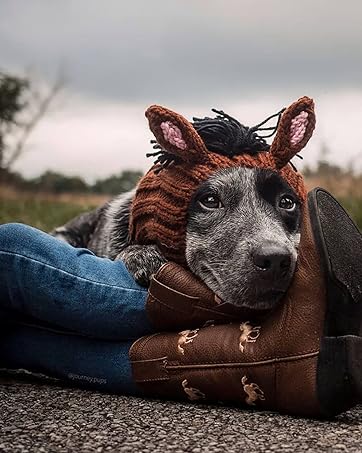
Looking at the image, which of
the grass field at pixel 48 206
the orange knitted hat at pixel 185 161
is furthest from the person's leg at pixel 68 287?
the grass field at pixel 48 206

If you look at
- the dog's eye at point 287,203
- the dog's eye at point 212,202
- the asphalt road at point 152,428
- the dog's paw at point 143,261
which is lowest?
the asphalt road at point 152,428

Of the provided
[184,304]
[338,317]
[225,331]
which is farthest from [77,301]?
[338,317]

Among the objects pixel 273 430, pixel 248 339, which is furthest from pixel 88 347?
pixel 273 430

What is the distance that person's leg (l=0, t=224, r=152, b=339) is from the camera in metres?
2.65

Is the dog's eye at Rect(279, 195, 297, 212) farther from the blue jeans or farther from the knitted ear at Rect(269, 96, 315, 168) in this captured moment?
the blue jeans

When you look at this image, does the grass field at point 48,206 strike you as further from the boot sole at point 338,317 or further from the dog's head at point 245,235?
the boot sole at point 338,317

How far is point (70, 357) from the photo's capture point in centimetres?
279

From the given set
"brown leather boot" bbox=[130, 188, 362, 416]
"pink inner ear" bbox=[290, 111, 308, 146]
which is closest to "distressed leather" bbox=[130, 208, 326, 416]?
"brown leather boot" bbox=[130, 188, 362, 416]

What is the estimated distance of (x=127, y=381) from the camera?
8.66 feet

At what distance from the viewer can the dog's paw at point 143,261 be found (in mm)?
2730

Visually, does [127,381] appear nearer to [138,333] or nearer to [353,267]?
[138,333]

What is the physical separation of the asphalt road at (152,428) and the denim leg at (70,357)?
94 mm

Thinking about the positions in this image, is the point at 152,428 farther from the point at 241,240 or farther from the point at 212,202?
the point at 212,202

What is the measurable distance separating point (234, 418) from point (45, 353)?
899 millimetres
